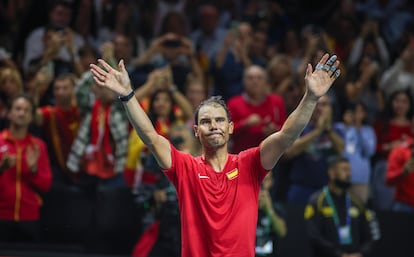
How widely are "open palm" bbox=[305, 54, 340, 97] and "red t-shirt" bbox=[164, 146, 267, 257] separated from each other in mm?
591

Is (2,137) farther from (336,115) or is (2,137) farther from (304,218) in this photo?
(336,115)

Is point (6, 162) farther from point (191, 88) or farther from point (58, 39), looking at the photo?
point (191, 88)

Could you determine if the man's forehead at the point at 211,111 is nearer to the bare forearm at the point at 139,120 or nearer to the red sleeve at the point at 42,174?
the bare forearm at the point at 139,120

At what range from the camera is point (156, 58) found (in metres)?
11.7

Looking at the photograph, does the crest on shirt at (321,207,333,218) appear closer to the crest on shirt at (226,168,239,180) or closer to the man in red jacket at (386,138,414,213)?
the man in red jacket at (386,138,414,213)

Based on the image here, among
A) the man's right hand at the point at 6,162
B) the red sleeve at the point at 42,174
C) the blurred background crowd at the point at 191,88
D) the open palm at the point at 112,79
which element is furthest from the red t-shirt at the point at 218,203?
the red sleeve at the point at 42,174

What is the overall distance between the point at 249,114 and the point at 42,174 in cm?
254

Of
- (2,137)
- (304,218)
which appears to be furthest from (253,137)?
(2,137)

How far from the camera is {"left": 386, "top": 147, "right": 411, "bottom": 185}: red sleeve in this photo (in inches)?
418

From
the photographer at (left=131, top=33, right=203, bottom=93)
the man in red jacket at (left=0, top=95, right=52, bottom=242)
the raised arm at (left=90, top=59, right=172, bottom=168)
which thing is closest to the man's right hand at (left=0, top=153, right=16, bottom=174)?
the man in red jacket at (left=0, top=95, right=52, bottom=242)

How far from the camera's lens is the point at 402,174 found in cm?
1056

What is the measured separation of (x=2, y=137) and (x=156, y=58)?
279 cm

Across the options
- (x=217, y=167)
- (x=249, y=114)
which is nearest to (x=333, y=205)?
(x=249, y=114)

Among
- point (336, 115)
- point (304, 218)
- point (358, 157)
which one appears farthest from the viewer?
point (336, 115)
